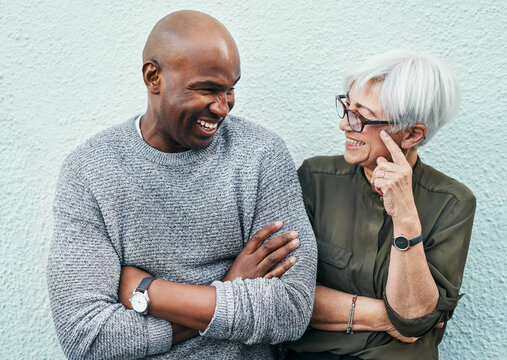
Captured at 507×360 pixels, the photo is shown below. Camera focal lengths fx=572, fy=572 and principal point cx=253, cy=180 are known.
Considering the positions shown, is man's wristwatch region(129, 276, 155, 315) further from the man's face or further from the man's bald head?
the man's bald head

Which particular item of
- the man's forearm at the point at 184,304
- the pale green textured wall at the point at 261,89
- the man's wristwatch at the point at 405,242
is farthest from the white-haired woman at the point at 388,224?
the man's forearm at the point at 184,304

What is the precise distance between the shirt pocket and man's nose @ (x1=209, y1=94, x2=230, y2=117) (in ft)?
2.28

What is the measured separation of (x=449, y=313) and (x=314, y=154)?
2.97 feet

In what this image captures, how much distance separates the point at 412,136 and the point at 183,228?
0.93m

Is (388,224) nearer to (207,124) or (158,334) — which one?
(207,124)

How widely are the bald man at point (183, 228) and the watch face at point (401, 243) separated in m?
0.31

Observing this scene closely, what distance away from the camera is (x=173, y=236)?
6.91ft

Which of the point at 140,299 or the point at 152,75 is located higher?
the point at 152,75

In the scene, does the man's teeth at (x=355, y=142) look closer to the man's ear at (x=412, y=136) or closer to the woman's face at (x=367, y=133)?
the woman's face at (x=367, y=133)

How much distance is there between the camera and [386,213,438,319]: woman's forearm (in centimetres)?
202

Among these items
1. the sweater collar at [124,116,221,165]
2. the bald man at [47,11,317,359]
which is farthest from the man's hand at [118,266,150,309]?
the sweater collar at [124,116,221,165]

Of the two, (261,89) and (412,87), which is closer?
(412,87)

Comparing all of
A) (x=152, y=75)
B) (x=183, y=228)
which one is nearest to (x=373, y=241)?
(x=183, y=228)

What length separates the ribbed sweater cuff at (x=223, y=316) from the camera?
6.36 ft
